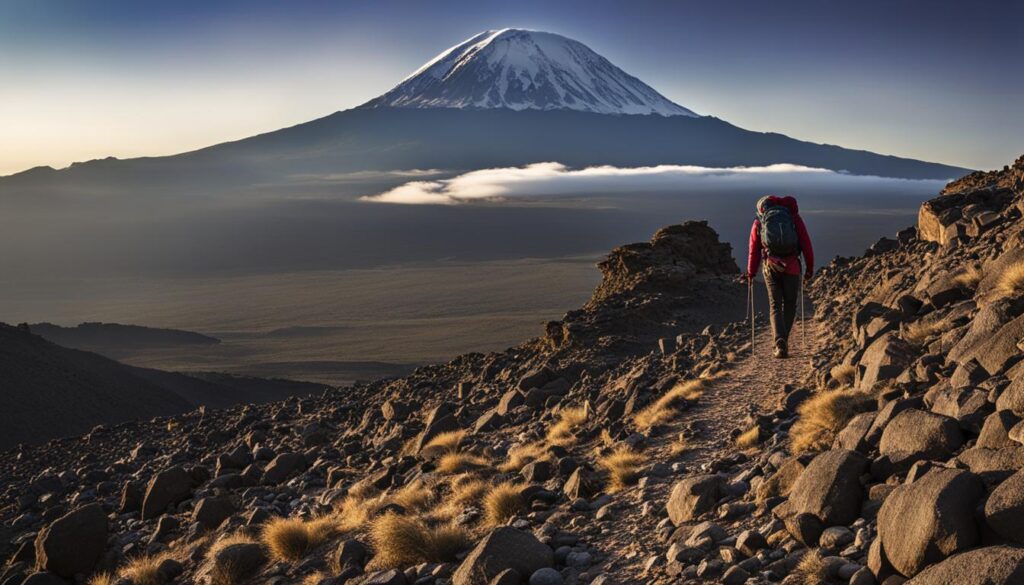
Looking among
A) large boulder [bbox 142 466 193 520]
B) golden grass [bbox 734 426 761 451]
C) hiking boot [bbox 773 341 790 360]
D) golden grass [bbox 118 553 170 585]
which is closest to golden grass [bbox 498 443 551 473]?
golden grass [bbox 734 426 761 451]

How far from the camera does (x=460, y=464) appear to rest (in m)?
10.1

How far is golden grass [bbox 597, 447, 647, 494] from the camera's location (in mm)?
7883

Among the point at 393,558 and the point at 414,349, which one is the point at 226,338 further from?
the point at 393,558

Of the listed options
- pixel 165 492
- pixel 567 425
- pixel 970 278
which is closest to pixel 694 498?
pixel 567 425

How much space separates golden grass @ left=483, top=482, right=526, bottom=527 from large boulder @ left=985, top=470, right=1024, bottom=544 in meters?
3.94

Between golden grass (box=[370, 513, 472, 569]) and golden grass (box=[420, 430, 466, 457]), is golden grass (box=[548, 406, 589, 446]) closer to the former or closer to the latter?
golden grass (box=[420, 430, 466, 457])

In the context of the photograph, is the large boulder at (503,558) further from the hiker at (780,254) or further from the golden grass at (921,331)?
the hiker at (780,254)

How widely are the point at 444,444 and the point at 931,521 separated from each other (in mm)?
7592

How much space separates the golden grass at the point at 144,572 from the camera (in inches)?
374

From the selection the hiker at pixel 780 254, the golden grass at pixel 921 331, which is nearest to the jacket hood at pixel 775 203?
the hiker at pixel 780 254

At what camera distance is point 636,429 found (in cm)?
988

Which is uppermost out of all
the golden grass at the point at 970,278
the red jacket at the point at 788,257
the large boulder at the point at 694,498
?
the red jacket at the point at 788,257

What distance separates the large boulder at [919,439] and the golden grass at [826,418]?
925 millimetres

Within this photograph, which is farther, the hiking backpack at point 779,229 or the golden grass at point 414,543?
the hiking backpack at point 779,229
